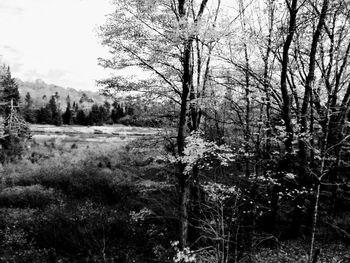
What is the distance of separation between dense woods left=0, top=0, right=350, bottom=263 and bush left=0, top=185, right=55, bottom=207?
0.07 metres

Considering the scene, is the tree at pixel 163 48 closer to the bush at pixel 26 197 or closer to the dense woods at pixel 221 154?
the dense woods at pixel 221 154

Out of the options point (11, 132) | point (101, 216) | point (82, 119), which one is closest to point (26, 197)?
point (101, 216)

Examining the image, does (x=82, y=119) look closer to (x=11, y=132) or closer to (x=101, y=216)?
(x=11, y=132)

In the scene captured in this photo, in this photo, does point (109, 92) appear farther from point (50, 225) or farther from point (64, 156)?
point (64, 156)

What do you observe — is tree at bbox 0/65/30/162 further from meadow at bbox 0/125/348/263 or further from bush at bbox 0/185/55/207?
bush at bbox 0/185/55/207

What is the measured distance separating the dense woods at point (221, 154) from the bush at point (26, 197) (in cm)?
7

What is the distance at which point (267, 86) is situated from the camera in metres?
10.1

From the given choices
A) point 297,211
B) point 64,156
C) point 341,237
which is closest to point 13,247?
point 297,211

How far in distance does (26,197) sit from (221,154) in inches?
540

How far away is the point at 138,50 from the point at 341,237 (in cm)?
998

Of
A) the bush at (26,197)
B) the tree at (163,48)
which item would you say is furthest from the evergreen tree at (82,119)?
the tree at (163,48)

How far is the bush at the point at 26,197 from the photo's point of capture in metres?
17.5

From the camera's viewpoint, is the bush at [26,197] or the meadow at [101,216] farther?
the bush at [26,197]

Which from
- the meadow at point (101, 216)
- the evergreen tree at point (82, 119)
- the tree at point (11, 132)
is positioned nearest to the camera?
the meadow at point (101, 216)
